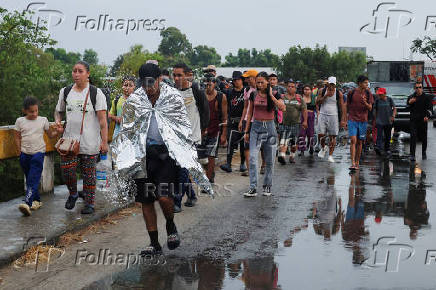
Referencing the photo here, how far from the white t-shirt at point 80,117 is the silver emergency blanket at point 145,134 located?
168 centimetres

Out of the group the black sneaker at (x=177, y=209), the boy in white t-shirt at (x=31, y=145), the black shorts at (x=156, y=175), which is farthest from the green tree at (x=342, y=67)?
the black shorts at (x=156, y=175)

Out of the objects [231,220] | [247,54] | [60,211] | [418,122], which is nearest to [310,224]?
[231,220]

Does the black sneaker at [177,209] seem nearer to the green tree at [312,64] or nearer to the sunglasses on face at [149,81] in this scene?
the sunglasses on face at [149,81]

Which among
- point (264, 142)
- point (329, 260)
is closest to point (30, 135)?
point (264, 142)

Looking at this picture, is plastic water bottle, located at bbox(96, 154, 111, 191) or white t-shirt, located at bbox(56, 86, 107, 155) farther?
plastic water bottle, located at bbox(96, 154, 111, 191)

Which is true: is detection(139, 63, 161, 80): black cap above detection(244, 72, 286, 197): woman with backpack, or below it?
above

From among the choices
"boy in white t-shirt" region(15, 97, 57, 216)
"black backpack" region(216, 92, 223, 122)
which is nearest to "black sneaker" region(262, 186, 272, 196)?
"black backpack" region(216, 92, 223, 122)

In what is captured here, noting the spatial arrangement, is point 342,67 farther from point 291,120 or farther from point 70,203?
point 70,203

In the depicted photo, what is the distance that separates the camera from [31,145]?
8234mm

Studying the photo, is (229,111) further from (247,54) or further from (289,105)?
(247,54)

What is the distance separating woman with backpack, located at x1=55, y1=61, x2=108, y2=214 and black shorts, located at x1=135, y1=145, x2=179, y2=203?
187 cm

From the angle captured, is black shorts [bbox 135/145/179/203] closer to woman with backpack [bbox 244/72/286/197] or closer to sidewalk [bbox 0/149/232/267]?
sidewalk [bbox 0/149/232/267]

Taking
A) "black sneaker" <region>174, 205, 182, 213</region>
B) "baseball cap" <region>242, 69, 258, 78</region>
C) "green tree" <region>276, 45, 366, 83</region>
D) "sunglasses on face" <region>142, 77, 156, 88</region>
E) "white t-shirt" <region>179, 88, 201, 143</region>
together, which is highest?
"green tree" <region>276, 45, 366, 83</region>

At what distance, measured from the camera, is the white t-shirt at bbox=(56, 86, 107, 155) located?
26.8 ft
